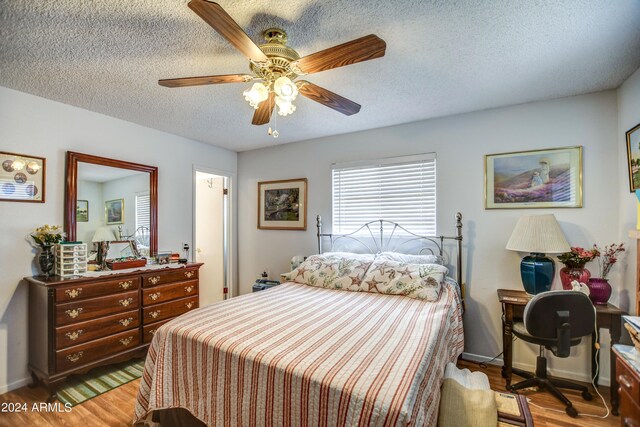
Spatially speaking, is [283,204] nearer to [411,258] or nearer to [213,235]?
[213,235]

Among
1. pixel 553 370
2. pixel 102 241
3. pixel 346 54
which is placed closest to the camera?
pixel 346 54

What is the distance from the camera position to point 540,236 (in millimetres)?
2396

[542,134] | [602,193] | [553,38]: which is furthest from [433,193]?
[553,38]

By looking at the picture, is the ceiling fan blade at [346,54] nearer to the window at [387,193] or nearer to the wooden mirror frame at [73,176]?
the window at [387,193]

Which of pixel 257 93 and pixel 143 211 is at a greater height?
pixel 257 93

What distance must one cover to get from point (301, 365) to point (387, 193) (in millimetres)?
2498

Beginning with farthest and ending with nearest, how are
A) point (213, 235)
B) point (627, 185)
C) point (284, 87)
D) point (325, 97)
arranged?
point (213, 235), point (627, 185), point (325, 97), point (284, 87)

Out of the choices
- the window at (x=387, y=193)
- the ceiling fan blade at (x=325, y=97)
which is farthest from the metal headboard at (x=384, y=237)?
the ceiling fan blade at (x=325, y=97)

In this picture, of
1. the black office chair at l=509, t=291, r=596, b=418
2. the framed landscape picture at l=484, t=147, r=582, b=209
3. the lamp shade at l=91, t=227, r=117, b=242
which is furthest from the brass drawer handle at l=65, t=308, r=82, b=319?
the framed landscape picture at l=484, t=147, r=582, b=209

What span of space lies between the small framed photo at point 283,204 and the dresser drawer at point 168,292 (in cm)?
134

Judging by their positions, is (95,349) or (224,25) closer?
(224,25)

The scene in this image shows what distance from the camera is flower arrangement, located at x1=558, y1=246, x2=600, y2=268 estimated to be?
7.63ft

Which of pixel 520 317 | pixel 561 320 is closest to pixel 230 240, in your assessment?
pixel 520 317

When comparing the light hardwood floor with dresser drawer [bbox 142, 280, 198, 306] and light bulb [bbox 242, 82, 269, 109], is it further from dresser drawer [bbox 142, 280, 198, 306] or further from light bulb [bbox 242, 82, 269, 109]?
light bulb [bbox 242, 82, 269, 109]
